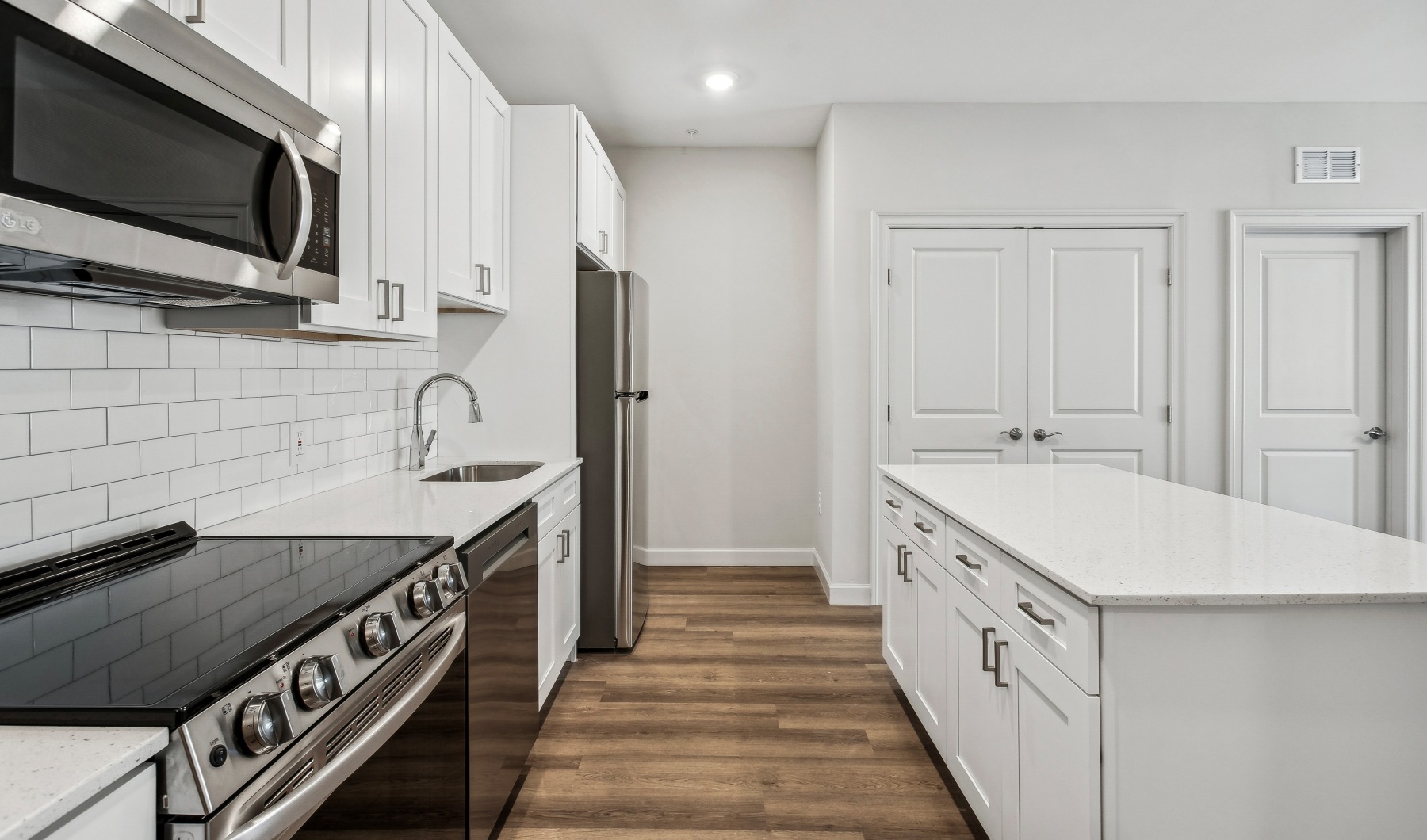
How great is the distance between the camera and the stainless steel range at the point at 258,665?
2.49ft

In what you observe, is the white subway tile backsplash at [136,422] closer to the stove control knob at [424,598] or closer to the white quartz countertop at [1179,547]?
the stove control knob at [424,598]

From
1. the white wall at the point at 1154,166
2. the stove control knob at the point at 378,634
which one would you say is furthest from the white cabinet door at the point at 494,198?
the white wall at the point at 1154,166

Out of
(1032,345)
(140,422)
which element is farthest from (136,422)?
(1032,345)

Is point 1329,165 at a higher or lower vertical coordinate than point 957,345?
higher

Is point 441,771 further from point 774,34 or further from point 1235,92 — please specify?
point 1235,92

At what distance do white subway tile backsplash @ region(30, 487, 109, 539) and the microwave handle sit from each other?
1.91 feet

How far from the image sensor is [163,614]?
3.37ft

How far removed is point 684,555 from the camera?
4484mm

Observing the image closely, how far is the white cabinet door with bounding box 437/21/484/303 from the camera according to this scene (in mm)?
2215

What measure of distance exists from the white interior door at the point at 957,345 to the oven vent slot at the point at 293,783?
3.19 m

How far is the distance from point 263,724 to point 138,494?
35.9 inches

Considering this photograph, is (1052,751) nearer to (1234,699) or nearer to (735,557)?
(1234,699)

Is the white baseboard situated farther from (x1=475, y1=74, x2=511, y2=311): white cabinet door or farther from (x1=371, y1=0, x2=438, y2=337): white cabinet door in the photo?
(x1=371, y1=0, x2=438, y2=337): white cabinet door

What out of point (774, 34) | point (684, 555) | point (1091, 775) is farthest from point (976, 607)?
point (684, 555)
